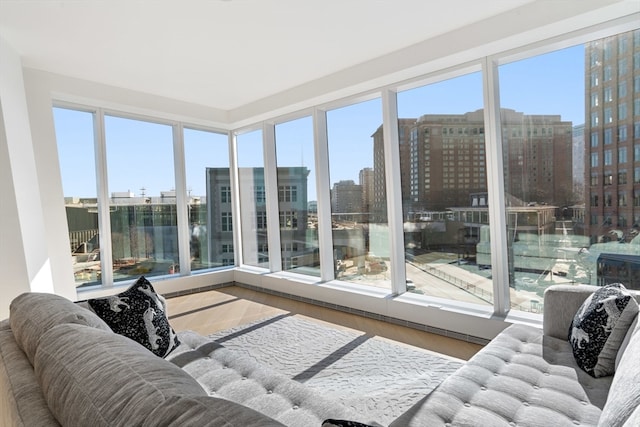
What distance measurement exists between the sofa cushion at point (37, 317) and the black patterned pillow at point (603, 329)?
7.53 feet

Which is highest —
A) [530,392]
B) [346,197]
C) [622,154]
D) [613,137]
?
[613,137]

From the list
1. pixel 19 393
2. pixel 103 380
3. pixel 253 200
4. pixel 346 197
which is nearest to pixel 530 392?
pixel 103 380

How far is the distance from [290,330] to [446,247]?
1839 millimetres

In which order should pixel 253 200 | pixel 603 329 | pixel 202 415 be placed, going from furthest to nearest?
pixel 253 200 → pixel 603 329 → pixel 202 415

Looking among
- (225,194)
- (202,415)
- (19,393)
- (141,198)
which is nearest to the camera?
(202,415)

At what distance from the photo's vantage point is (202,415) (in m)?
0.66

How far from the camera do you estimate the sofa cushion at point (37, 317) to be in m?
1.20

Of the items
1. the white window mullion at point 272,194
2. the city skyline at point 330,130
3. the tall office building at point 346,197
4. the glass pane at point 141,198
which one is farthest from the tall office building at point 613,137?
the glass pane at point 141,198

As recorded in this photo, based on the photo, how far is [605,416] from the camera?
1121mm

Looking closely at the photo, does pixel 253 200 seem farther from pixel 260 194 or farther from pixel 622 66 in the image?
pixel 622 66

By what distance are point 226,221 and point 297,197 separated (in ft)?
4.99

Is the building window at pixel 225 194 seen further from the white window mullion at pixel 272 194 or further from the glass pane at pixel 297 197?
the glass pane at pixel 297 197

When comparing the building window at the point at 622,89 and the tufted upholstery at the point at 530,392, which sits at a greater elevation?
the building window at the point at 622,89

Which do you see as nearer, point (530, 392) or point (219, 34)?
point (530, 392)
